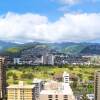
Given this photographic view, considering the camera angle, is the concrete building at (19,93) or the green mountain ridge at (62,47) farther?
the green mountain ridge at (62,47)

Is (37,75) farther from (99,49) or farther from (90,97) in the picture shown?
(99,49)

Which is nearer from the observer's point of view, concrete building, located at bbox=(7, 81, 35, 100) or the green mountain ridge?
concrete building, located at bbox=(7, 81, 35, 100)

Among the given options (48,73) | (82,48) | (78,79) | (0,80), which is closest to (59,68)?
(48,73)

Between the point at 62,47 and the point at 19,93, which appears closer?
the point at 19,93

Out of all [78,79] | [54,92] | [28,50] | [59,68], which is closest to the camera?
[54,92]

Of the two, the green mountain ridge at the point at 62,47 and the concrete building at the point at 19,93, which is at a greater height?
the green mountain ridge at the point at 62,47

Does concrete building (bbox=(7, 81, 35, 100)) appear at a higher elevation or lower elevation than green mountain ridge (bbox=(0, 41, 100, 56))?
lower

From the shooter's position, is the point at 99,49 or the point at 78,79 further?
the point at 99,49

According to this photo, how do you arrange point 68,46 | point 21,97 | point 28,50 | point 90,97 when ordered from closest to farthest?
point 21,97, point 90,97, point 28,50, point 68,46

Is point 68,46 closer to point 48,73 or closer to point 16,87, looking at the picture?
point 48,73

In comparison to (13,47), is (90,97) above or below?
below

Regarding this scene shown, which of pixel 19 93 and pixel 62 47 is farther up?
pixel 62 47
